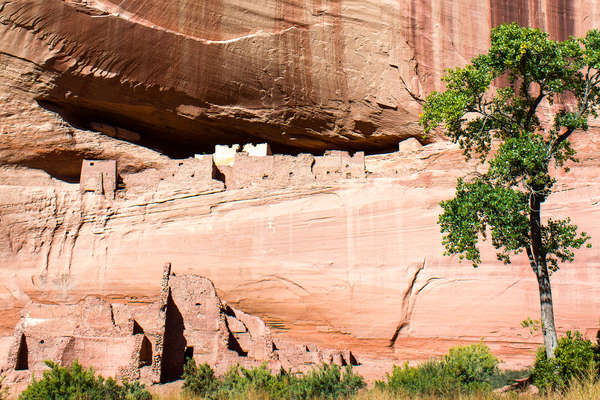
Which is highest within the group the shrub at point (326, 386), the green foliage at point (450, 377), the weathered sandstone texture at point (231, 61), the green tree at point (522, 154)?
the weathered sandstone texture at point (231, 61)

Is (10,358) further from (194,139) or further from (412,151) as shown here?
(412,151)

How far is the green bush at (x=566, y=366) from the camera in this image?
28.4 feet

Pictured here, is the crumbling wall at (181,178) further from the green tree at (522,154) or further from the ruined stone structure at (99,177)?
the green tree at (522,154)

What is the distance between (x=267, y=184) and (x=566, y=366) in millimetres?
7730

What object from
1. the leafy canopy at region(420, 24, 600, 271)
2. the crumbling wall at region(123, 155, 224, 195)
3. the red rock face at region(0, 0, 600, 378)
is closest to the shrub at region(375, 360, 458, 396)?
the leafy canopy at region(420, 24, 600, 271)

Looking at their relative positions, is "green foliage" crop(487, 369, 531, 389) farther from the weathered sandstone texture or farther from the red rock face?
the weathered sandstone texture

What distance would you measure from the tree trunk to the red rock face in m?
2.99

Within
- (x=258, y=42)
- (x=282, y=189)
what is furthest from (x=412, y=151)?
(x=258, y=42)

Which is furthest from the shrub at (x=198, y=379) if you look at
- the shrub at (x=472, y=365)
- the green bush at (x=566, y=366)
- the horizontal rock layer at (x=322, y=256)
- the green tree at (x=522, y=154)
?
the green bush at (x=566, y=366)

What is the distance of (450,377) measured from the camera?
9.59 metres

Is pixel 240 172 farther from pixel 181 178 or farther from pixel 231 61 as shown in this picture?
pixel 231 61

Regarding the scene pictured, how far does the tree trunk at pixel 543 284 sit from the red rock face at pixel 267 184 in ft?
9.82

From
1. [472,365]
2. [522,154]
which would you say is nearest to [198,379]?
[472,365]

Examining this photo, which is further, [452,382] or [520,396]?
[452,382]
